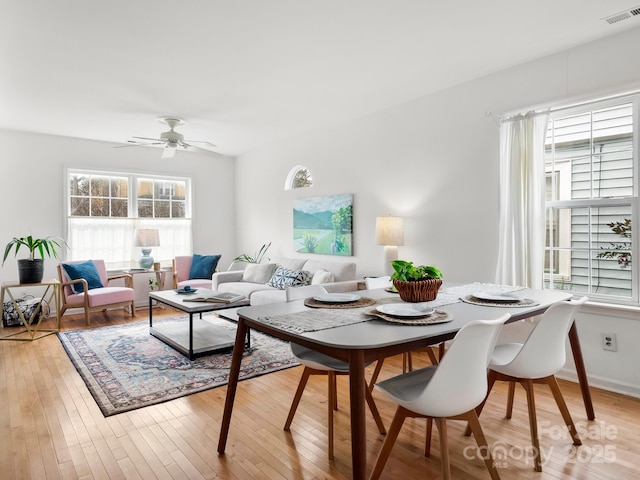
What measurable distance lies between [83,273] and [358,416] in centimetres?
518

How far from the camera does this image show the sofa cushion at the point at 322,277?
473 centimetres

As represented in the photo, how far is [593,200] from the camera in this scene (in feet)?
10.5

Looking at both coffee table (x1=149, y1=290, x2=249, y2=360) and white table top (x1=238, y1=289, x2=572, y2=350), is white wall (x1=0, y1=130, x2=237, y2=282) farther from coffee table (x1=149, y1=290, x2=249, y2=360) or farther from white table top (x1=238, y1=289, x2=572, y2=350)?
white table top (x1=238, y1=289, x2=572, y2=350)

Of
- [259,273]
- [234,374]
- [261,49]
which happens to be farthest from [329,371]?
[259,273]

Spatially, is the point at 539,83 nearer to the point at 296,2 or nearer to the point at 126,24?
the point at 296,2

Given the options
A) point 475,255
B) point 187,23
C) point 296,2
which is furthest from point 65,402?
point 475,255

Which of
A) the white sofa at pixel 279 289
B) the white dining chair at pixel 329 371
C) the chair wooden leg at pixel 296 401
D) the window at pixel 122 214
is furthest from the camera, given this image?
the window at pixel 122 214

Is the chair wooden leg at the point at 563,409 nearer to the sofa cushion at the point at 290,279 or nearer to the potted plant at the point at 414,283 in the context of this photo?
the potted plant at the point at 414,283

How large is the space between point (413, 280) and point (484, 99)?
2366mm

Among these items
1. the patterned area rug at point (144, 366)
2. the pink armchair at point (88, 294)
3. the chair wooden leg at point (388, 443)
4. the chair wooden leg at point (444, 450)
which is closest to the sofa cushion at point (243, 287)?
the patterned area rug at point (144, 366)

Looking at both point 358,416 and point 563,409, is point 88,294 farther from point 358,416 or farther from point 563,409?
point 563,409

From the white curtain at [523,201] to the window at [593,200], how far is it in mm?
157

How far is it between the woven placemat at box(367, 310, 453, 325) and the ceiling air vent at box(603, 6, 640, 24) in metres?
2.40

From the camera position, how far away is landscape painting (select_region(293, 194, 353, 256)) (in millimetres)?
5223
